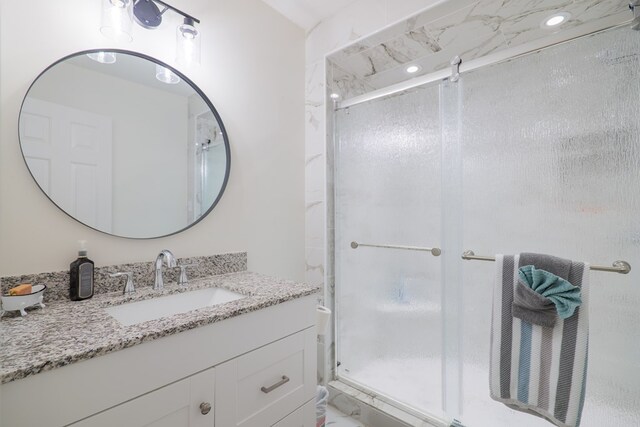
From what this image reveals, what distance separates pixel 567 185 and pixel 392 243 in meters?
0.90

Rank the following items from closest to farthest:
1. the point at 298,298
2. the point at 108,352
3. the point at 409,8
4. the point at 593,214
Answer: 1. the point at 108,352
2. the point at 298,298
3. the point at 593,214
4. the point at 409,8

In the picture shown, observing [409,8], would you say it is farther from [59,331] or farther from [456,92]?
[59,331]

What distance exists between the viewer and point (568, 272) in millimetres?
1143

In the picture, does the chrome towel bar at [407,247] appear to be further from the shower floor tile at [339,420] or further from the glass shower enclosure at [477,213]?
the shower floor tile at [339,420]

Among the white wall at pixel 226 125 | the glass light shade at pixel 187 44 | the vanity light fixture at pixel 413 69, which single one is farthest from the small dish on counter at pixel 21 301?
the vanity light fixture at pixel 413 69

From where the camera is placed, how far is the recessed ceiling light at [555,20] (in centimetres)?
144

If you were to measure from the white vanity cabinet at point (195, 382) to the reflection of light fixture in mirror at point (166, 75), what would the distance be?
1.09 meters

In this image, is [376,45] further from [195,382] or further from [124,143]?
[195,382]

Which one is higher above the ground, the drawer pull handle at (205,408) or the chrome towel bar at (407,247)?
the chrome towel bar at (407,247)

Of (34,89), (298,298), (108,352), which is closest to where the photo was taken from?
(108,352)

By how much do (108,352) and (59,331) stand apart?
0.66 feet

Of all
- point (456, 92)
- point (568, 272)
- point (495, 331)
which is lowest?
point (495, 331)

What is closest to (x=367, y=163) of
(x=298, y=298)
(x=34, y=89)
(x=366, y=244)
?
(x=366, y=244)

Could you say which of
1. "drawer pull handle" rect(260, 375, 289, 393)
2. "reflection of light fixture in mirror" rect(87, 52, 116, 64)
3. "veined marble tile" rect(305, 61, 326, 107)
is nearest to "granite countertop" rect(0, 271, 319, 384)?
"drawer pull handle" rect(260, 375, 289, 393)
